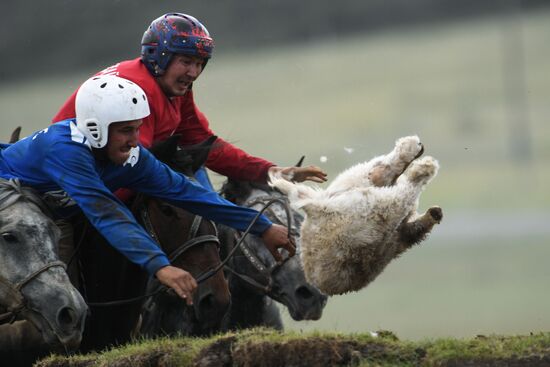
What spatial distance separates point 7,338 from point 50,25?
25.1 ft

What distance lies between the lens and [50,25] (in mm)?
14602

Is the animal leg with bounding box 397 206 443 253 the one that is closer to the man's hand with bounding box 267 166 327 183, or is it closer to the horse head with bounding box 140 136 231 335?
the horse head with bounding box 140 136 231 335

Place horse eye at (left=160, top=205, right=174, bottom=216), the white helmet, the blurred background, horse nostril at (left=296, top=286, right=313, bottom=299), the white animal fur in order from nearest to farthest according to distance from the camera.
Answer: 1. the white animal fur
2. the white helmet
3. horse eye at (left=160, top=205, right=174, bottom=216)
4. horse nostril at (left=296, top=286, right=313, bottom=299)
5. the blurred background

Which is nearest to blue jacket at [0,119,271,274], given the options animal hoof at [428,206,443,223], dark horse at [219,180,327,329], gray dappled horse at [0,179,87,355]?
gray dappled horse at [0,179,87,355]

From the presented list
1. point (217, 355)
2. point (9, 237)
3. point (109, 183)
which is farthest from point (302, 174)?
point (217, 355)

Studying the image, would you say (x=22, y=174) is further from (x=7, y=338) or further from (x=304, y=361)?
(x=304, y=361)

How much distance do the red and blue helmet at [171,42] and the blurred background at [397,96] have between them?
19.4 ft

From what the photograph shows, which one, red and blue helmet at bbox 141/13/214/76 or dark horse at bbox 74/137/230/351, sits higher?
red and blue helmet at bbox 141/13/214/76

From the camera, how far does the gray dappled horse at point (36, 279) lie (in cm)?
666

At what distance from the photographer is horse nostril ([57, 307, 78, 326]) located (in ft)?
21.8

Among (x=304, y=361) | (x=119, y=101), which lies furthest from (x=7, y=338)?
(x=304, y=361)

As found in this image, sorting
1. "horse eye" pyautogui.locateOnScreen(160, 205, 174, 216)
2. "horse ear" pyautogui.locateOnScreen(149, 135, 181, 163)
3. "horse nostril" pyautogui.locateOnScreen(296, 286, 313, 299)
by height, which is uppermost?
"horse ear" pyautogui.locateOnScreen(149, 135, 181, 163)

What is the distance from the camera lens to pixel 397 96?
16250 mm

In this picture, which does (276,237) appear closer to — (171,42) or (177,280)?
(177,280)
